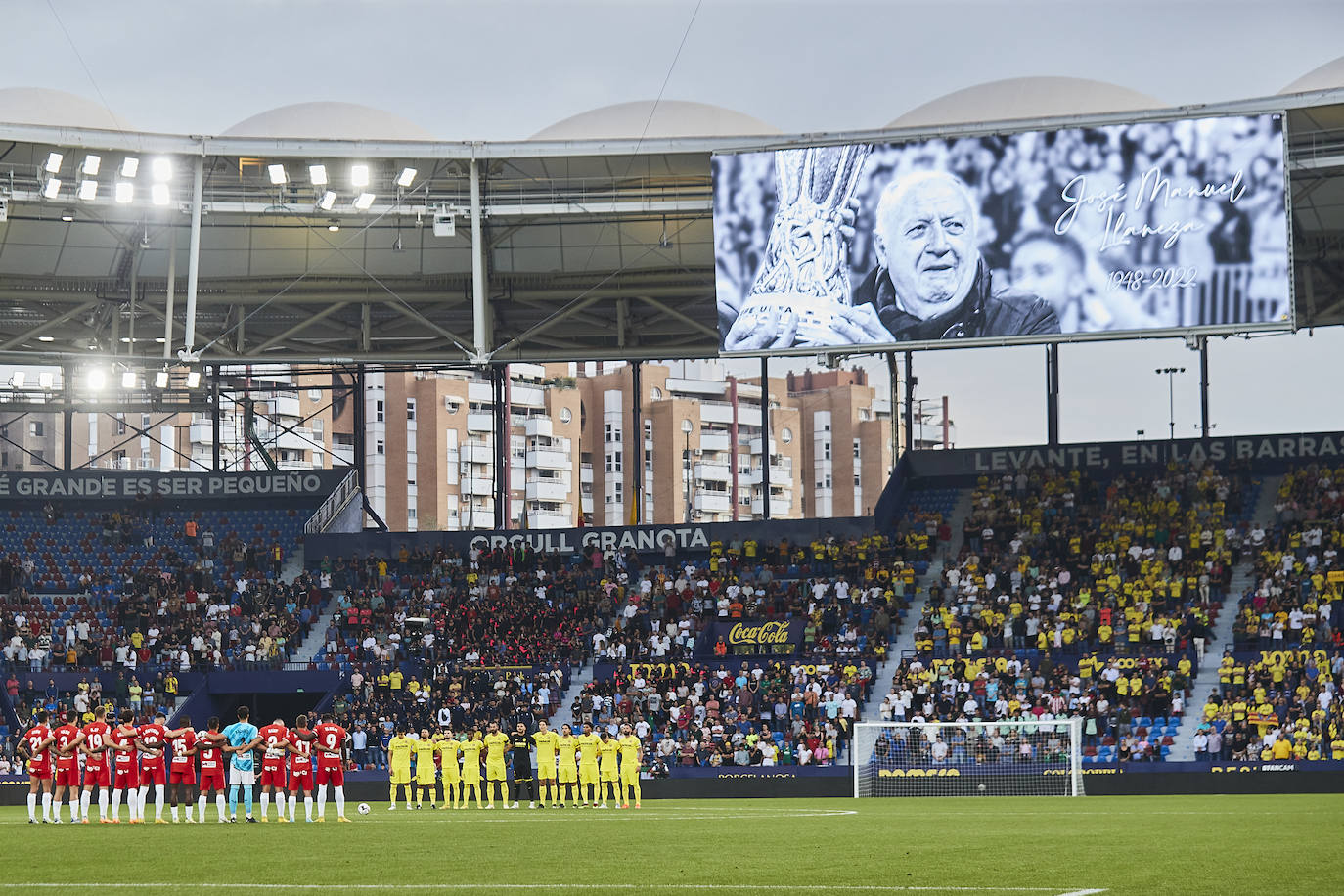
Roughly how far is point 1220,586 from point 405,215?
21.3 meters

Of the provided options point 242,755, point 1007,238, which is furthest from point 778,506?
point 242,755

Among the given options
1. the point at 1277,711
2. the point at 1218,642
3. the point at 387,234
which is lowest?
the point at 1277,711

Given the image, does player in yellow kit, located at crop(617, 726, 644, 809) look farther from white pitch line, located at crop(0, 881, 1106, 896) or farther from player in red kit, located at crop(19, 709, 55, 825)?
white pitch line, located at crop(0, 881, 1106, 896)

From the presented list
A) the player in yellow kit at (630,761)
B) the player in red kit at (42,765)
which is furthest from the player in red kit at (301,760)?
the player in yellow kit at (630,761)

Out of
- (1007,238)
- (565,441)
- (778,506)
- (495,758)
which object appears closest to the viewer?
(495,758)

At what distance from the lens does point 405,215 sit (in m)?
42.9

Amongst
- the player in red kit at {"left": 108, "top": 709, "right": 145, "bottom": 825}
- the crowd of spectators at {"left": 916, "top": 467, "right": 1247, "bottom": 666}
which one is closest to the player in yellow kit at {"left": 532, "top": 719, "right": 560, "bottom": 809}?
the player in red kit at {"left": 108, "top": 709, "right": 145, "bottom": 825}

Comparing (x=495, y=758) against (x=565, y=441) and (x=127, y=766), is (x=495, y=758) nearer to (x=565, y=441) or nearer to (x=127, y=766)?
(x=127, y=766)

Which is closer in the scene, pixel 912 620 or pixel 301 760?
pixel 301 760

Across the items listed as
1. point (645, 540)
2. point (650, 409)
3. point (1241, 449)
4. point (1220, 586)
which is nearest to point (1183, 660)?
point (1220, 586)

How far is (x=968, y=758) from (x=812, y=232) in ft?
38.7

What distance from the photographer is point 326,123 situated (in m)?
47.0

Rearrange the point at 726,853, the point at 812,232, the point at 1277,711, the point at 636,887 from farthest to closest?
the point at 812,232 → the point at 1277,711 → the point at 726,853 → the point at 636,887

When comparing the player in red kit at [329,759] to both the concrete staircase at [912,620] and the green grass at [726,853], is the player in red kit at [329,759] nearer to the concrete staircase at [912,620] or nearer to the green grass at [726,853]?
the green grass at [726,853]
